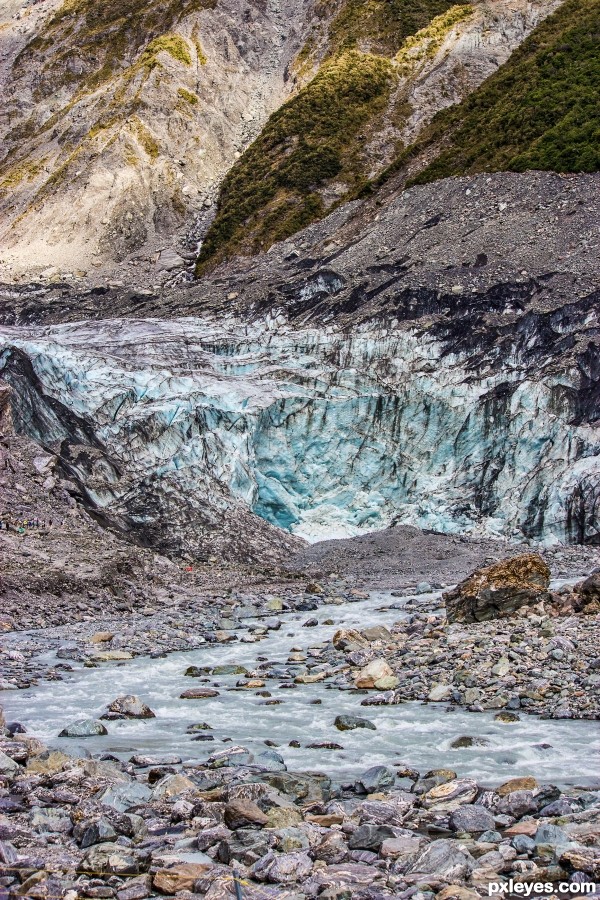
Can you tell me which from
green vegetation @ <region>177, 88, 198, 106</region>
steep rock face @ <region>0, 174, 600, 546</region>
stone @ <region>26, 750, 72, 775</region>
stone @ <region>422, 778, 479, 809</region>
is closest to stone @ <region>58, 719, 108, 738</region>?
stone @ <region>26, 750, 72, 775</region>

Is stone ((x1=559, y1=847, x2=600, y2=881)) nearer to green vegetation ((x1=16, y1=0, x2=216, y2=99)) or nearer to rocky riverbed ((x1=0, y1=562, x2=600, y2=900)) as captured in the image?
rocky riverbed ((x1=0, y1=562, x2=600, y2=900))

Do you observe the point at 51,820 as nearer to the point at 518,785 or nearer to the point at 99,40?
the point at 518,785

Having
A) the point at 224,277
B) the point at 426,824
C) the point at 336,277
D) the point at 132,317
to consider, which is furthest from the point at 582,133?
the point at 426,824

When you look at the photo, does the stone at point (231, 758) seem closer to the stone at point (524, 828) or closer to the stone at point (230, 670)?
the stone at point (524, 828)

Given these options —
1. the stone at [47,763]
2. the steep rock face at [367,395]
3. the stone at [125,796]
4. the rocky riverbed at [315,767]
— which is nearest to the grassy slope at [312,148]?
the steep rock face at [367,395]

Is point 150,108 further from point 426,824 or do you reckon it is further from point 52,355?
point 426,824
